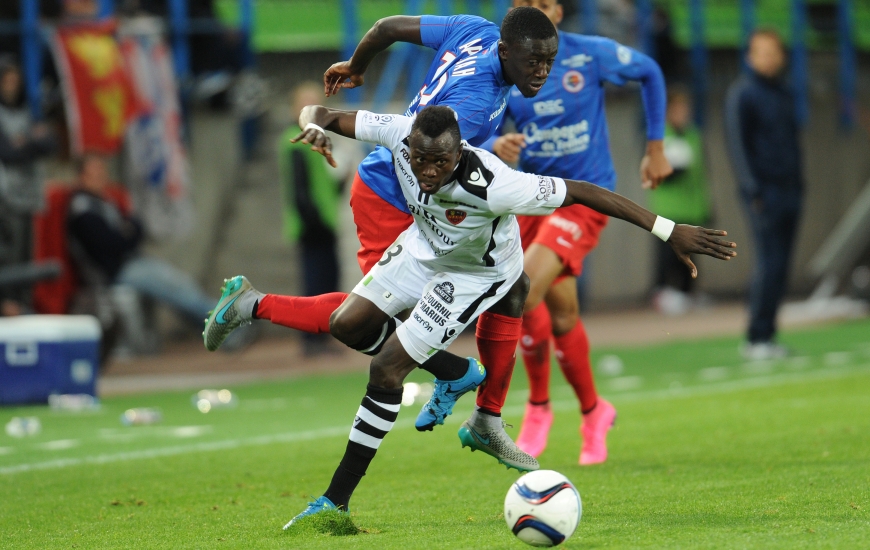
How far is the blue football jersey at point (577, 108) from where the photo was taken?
7.29 metres

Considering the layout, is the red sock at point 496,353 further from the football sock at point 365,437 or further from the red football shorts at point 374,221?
the football sock at point 365,437

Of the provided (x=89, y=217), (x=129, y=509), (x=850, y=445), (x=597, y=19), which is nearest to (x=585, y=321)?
(x=597, y=19)

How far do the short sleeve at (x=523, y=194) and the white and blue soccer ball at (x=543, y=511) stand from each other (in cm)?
109

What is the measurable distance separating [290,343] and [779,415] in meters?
7.76

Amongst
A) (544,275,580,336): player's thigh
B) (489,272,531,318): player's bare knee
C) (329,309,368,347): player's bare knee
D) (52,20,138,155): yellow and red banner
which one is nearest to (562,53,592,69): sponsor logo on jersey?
(544,275,580,336): player's thigh

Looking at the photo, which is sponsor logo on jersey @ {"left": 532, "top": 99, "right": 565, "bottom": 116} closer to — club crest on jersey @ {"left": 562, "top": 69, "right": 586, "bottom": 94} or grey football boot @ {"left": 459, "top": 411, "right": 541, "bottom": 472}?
club crest on jersey @ {"left": 562, "top": 69, "right": 586, "bottom": 94}

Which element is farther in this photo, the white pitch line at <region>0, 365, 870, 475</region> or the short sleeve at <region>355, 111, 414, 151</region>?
the white pitch line at <region>0, 365, 870, 475</region>

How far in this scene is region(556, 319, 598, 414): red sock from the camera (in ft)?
24.0

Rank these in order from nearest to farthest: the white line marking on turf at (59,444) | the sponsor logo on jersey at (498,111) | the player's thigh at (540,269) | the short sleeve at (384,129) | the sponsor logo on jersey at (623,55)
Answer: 1. the short sleeve at (384,129)
2. the sponsor logo on jersey at (498,111)
3. the player's thigh at (540,269)
4. the sponsor logo on jersey at (623,55)
5. the white line marking on turf at (59,444)

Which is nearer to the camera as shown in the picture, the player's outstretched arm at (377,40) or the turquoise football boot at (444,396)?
the turquoise football boot at (444,396)

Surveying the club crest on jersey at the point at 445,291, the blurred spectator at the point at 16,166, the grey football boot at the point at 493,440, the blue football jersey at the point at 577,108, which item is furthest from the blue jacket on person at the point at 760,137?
the club crest on jersey at the point at 445,291

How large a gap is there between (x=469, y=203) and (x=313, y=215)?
27.3 ft

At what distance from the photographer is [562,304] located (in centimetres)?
732

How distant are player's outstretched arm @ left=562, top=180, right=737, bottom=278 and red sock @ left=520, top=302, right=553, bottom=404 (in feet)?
6.88
